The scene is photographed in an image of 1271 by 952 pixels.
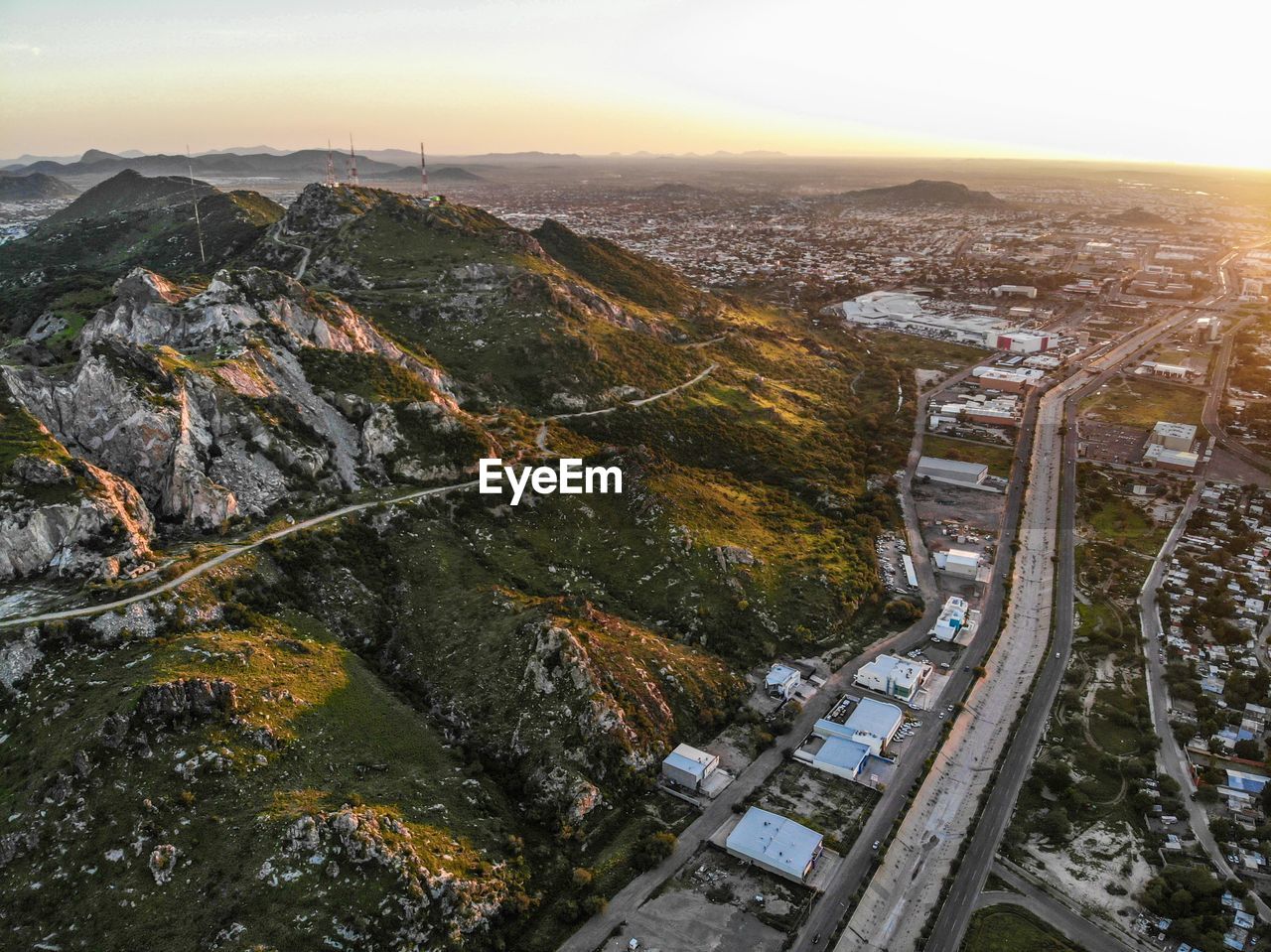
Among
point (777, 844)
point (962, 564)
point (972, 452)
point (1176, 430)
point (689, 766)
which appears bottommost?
point (777, 844)

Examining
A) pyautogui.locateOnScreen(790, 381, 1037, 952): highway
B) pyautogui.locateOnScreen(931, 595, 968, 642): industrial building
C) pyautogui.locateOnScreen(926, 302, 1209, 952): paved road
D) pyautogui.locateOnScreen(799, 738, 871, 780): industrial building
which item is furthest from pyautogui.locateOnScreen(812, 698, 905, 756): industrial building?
pyautogui.locateOnScreen(931, 595, 968, 642): industrial building

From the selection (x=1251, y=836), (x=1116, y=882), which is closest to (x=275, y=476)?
(x=1116, y=882)

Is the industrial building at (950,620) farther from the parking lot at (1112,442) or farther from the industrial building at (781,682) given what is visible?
the parking lot at (1112,442)

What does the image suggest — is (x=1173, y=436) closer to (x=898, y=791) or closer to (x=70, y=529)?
(x=898, y=791)

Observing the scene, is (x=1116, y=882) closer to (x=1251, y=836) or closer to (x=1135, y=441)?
(x=1251, y=836)

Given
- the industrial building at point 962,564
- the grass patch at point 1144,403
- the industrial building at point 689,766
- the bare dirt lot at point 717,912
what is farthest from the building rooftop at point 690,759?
the grass patch at point 1144,403

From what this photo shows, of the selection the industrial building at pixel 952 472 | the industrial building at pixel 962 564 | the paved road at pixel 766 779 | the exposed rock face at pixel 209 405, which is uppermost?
the exposed rock face at pixel 209 405

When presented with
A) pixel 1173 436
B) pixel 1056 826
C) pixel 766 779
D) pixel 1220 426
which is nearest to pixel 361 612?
pixel 766 779
